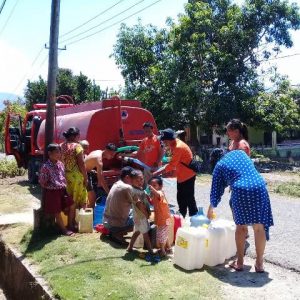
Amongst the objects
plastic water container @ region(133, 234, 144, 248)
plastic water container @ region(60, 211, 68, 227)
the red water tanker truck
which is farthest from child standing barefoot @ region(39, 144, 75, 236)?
the red water tanker truck

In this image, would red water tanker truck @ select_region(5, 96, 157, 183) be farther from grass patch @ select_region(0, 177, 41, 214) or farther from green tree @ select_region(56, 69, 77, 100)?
green tree @ select_region(56, 69, 77, 100)

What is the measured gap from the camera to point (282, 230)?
743 centimetres

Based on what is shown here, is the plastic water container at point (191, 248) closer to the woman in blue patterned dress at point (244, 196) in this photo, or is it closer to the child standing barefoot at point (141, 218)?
the woman in blue patterned dress at point (244, 196)

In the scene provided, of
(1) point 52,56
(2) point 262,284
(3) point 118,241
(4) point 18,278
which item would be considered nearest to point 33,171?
(1) point 52,56

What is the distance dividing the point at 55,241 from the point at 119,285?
2.20 metres

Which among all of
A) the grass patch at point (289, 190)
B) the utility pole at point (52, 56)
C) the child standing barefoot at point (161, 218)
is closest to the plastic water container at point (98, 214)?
the utility pole at point (52, 56)

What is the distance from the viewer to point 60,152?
6.87 meters

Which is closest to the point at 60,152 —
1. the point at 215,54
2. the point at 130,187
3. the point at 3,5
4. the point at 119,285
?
the point at 130,187

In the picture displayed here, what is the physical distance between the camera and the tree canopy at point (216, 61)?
60.0 ft

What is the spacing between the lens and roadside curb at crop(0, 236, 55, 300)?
5206 millimetres

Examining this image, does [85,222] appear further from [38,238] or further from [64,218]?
[38,238]

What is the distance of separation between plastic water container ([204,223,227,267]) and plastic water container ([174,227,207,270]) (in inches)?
4.4

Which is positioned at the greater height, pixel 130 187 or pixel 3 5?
pixel 3 5

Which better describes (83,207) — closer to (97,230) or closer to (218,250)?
(97,230)
